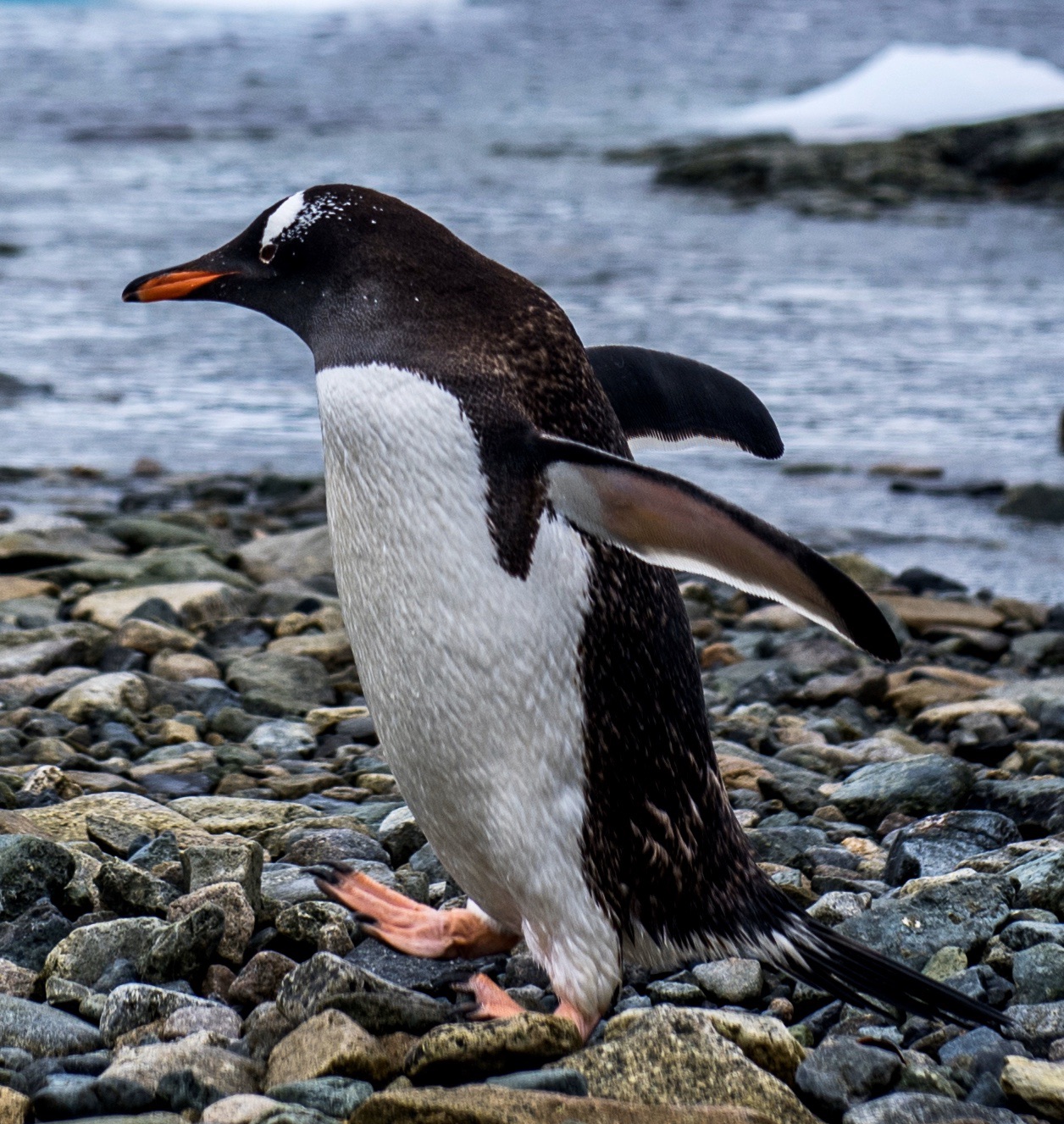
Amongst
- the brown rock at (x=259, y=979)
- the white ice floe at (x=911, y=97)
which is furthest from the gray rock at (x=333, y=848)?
the white ice floe at (x=911, y=97)

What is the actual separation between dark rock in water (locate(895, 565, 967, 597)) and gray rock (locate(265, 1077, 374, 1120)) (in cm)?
394

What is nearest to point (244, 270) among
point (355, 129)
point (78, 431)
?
point (78, 431)

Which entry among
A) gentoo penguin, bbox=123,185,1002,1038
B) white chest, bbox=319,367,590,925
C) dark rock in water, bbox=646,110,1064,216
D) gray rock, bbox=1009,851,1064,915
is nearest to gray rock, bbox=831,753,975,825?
gray rock, bbox=1009,851,1064,915

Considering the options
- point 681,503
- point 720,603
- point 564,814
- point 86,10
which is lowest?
point 720,603

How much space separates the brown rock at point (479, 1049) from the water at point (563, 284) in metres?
4.14

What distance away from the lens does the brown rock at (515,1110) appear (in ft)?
6.18

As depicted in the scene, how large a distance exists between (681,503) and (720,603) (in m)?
3.25

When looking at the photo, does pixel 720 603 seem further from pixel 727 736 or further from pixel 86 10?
pixel 86 10

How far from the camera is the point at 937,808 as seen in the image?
3332 mm

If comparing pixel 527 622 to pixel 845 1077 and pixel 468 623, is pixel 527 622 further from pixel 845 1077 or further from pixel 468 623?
pixel 845 1077

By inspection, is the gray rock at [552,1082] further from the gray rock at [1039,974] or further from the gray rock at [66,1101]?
the gray rock at [1039,974]

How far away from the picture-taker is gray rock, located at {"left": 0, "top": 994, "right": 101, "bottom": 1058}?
2180 mm

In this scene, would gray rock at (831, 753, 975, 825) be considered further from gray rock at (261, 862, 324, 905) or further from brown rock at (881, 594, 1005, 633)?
brown rock at (881, 594, 1005, 633)

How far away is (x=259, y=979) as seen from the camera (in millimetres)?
2414
